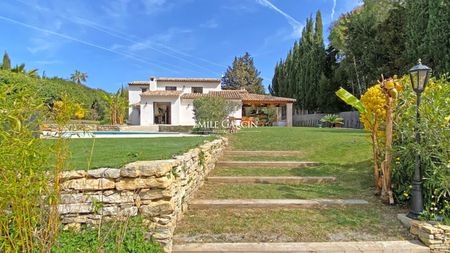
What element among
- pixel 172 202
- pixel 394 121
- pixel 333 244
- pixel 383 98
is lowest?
pixel 333 244

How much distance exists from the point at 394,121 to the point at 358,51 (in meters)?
17.0

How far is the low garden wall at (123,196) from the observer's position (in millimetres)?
3424

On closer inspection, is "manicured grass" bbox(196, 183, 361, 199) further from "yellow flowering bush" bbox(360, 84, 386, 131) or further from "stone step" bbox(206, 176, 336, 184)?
"yellow flowering bush" bbox(360, 84, 386, 131)

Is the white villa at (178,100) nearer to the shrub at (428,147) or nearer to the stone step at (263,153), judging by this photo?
the stone step at (263,153)

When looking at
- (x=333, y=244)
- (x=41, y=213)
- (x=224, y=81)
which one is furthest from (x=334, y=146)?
(x=224, y=81)

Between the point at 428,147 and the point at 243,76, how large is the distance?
43631mm

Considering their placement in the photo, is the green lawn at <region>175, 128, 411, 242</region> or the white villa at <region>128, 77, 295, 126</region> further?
the white villa at <region>128, 77, 295, 126</region>

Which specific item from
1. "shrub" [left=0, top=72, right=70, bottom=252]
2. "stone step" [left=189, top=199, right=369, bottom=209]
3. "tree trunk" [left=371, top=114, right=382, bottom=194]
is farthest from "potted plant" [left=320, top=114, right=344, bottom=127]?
"shrub" [left=0, top=72, right=70, bottom=252]

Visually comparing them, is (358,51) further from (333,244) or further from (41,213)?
(41,213)

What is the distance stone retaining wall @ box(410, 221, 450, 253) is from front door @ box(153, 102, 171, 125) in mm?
23049

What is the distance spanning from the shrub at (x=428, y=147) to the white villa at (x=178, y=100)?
15658 millimetres

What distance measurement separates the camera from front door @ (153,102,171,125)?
1001 inches

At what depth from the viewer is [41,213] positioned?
2.95 m

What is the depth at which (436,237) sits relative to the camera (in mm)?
3693
